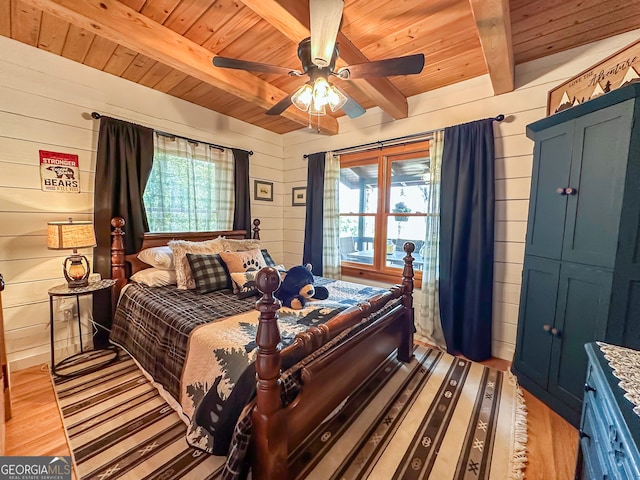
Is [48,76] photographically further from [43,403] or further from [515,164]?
[515,164]

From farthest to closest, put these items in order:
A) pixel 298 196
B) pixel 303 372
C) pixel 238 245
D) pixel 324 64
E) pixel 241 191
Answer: pixel 298 196, pixel 241 191, pixel 238 245, pixel 324 64, pixel 303 372

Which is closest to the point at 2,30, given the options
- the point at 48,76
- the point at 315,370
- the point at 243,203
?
the point at 48,76

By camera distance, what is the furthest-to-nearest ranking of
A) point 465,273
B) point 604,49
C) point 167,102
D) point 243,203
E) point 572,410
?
point 243,203 < point 167,102 < point 465,273 < point 604,49 < point 572,410

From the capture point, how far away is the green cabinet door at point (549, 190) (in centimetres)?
183

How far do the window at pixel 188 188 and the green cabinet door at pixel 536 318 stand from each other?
10.4ft

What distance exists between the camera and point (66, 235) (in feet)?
6.63

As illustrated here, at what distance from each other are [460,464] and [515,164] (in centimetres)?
230

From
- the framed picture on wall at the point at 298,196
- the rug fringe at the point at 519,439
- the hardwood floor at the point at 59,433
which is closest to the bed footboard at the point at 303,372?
the rug fringe at the point at 519,439

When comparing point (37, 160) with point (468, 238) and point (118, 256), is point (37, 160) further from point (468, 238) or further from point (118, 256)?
point (468, 238)

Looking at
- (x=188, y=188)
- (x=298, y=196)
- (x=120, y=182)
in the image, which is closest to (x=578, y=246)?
(x=298, y=196)

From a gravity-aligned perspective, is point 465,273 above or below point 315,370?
above

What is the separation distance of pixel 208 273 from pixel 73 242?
979mm

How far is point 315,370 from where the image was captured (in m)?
1.32

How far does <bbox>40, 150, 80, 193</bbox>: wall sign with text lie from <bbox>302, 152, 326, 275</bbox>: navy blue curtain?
2.42m
